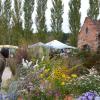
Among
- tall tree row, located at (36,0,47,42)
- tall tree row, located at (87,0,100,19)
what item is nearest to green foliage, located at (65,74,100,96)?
tall tree row, located at (87,0,100,19)

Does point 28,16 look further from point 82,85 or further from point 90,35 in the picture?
point 82,85

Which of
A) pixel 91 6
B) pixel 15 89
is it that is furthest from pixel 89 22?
pixel 15 89

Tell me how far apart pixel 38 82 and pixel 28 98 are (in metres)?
1.03

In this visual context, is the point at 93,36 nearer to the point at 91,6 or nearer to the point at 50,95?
the point at 91,6

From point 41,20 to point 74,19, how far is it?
15.8 ft

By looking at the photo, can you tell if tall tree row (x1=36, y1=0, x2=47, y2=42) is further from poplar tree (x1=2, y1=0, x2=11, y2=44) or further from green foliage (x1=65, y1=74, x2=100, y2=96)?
green foliage (x1=65, y1=74, x2=100, y2=96)

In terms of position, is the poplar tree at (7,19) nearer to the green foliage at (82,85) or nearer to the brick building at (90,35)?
the brick building at (90,35)

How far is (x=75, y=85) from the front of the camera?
1052 cm

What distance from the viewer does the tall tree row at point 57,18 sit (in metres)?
53.6

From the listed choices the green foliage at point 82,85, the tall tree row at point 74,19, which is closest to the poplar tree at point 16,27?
the tall tree row at point 74,19

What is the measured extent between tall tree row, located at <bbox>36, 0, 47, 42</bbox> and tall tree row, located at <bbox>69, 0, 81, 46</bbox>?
386 centimetres

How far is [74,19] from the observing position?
174 feet

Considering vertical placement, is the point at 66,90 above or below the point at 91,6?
below

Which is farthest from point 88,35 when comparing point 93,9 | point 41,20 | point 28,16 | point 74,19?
point 28,16
